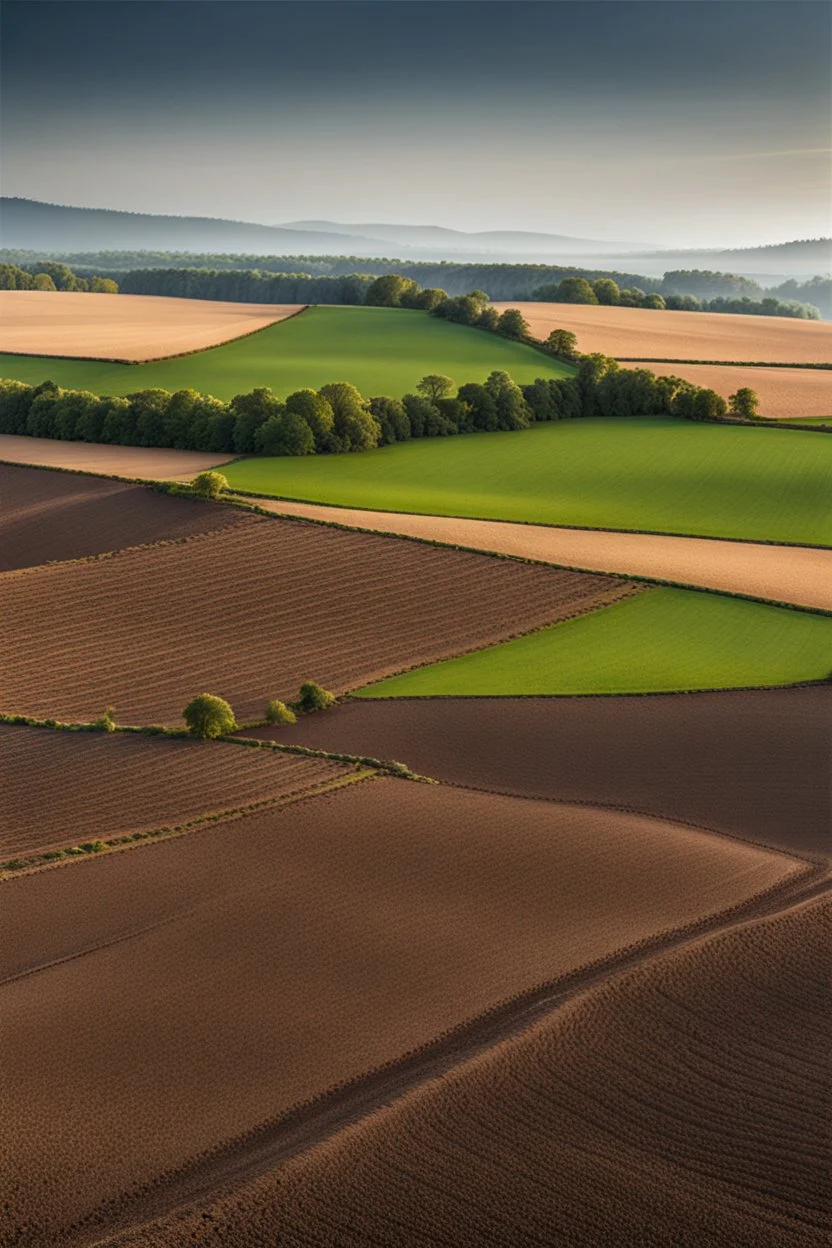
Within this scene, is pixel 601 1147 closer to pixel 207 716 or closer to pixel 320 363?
pixel 207 716

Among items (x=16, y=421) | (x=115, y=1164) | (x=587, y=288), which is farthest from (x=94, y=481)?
(x=587, y=288)

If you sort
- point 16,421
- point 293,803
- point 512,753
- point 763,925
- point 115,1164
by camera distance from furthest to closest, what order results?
point 16,421 < point 512,753 < point 293,803 < point 763,925 < point 115,1164

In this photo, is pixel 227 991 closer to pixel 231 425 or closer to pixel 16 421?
pixel 231 425

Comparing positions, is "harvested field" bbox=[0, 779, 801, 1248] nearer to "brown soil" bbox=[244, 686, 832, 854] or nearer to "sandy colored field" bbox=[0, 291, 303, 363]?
"brown soil" bbox=[244, 686, 832, 854]

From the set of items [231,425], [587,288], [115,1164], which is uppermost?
[587,288]

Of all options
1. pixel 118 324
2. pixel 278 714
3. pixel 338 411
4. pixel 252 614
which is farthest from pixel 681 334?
pixel 278 714

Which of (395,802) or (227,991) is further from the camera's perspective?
(395,802)
